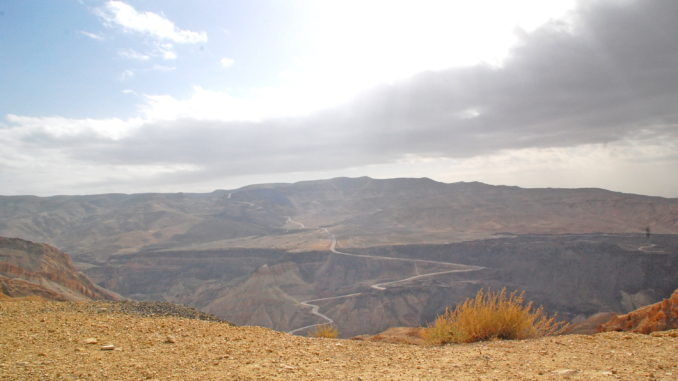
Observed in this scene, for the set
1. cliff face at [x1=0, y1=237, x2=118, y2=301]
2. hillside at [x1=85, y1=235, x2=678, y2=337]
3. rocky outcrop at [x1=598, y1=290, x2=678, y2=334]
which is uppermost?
rocky outcrop at [x1=598, y1=290, x2=678, y2=334]

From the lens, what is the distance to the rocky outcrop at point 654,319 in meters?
8.60

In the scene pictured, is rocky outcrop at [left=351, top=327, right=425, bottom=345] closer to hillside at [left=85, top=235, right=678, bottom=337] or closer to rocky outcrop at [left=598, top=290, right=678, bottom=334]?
rocky outcrop at [left=598, top=290, right=678, bottom=334]

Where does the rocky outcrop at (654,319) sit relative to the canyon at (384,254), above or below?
above

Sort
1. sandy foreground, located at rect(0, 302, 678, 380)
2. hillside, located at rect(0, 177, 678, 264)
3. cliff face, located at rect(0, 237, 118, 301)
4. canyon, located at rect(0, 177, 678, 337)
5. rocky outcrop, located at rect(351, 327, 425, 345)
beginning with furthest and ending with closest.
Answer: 1. hillside, located at rect(0, 177, 678, 264)
2. canyon, located at rect(0, 177, 678, 337)
3. cliff face, located at rect(0, 237, 118, 301)
4. rocky outcrop, located at rect(351, 327, 425, 345)
5. sandy foreground, located at rect(0, 302, 678, 380)

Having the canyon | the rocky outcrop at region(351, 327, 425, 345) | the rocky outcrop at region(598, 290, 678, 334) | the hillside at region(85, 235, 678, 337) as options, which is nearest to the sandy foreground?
the rocky outcrop at region(598, 290, 678, 334)

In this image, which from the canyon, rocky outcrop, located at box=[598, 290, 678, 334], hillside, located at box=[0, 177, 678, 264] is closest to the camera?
rocky outcrop, located at box=[598, 290, 678, 334]

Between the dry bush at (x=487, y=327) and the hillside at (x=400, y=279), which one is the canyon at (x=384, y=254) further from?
the dry bush at (x=487, y=327)

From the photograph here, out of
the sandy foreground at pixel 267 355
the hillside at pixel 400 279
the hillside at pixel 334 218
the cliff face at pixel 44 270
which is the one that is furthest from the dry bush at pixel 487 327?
the hillside at pixel 334 218

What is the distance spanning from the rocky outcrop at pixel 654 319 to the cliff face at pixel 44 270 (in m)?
35.0

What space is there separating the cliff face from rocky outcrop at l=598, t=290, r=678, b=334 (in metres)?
35.0

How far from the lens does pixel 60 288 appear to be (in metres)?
34.4

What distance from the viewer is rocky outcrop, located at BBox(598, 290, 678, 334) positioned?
8602mm

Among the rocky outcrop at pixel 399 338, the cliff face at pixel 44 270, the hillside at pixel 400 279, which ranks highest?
the rocky outcrop at pixel 399 338

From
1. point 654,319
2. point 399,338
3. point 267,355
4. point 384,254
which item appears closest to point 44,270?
point 399,338
